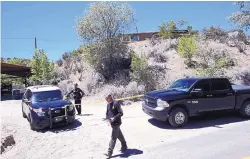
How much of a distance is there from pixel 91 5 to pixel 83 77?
7071 millimetres

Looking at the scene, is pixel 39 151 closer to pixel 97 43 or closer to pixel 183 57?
pixel 97 43

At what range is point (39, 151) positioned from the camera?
982 cm

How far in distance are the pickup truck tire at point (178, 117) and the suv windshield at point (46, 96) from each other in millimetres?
5497

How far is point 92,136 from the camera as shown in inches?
418

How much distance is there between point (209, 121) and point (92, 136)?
16.0ft

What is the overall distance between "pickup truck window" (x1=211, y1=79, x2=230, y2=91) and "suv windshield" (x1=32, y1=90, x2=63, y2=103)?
6.91 metres

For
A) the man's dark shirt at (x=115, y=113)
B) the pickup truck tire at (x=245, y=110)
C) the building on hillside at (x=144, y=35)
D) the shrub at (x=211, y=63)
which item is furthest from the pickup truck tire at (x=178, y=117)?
the building on hillside at (x=144, y=35)

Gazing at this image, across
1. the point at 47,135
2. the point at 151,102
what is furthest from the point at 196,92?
the point at 47,135

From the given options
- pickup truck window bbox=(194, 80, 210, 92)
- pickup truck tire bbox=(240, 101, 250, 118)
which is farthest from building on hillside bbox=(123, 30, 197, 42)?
pickup truck tire bbox=(240, 101, 250, 118)

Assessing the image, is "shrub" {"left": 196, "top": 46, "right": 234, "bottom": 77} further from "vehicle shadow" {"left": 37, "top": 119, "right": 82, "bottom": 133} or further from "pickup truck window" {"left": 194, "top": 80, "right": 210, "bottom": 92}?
"vehicle shadow" {"left": 37, "top": 119, "right": 82, "bottom": 133}

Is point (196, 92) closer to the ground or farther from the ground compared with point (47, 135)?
farther from the ground

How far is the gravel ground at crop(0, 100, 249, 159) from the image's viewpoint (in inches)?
359

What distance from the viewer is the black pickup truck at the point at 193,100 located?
35.6 ft

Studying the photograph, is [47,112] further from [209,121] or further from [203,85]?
[209,121]
